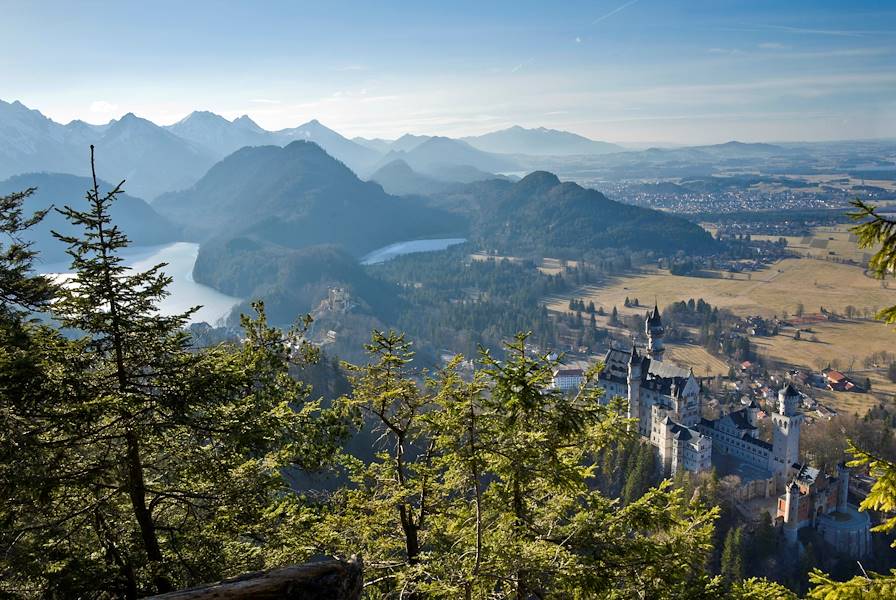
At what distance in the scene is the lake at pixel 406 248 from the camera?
15075 centimetres

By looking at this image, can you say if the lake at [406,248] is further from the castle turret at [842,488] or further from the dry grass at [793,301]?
the castle turret at [842,488]

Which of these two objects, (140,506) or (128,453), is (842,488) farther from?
(128,453)

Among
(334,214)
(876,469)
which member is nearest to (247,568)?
(876,469)

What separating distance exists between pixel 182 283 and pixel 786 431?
115m

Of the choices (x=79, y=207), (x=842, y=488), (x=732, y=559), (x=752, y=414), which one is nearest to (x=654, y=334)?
(x=752, y=414)

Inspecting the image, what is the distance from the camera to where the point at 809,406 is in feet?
186

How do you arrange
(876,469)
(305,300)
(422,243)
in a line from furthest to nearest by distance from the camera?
(422,243)
(305,300)
(876,469)

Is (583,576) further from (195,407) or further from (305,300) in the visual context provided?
(305,300)

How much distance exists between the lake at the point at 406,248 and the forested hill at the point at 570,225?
898cm

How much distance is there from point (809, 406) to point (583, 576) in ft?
198

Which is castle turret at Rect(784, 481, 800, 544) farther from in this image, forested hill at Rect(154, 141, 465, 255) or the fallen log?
forested hill at Rect(154, 141, 465, 255)

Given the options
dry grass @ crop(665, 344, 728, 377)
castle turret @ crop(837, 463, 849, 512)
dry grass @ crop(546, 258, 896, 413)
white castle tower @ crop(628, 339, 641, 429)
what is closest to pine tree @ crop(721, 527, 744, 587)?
castle turret @ crop(837, 463, 849, 512)

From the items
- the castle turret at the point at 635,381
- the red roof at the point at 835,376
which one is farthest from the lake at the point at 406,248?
the castle turret at the point at 635,381

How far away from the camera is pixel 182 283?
410 feet
